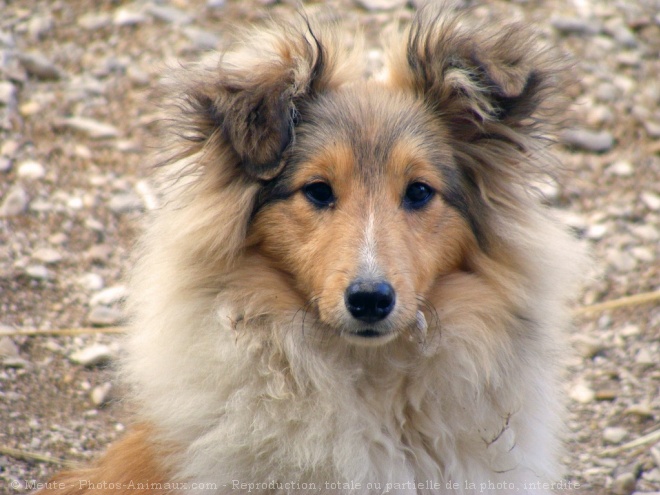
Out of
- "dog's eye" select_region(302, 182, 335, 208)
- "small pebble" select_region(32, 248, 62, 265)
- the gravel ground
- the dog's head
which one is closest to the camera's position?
the dog's head

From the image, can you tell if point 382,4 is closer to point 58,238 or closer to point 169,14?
point 169,14

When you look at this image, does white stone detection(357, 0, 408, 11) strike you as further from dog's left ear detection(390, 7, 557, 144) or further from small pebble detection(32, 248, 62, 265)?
dog's left ear detection(390, 7, 557, 144)

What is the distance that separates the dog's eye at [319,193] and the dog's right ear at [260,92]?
0.16 metres

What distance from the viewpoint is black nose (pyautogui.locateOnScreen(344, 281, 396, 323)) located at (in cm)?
317

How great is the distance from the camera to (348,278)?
3.21 meters

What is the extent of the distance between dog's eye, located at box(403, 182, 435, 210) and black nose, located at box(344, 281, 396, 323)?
0.52 m

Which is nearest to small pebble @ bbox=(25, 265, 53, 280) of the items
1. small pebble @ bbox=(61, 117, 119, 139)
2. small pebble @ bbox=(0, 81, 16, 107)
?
small pebble @ bbox=(61, 117, 119, 139)

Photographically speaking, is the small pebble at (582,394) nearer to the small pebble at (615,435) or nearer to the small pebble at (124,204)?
the small pebble at (615,435)

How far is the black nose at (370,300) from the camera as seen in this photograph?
3.17m

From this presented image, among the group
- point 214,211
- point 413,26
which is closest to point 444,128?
point 413,26

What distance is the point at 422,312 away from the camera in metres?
3.53

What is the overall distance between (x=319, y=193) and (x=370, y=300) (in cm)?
59

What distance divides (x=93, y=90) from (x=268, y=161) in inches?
171

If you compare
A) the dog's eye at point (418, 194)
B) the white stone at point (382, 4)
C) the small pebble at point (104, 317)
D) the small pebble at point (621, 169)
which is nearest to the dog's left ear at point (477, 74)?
the dog's eye at point (418, 194)
